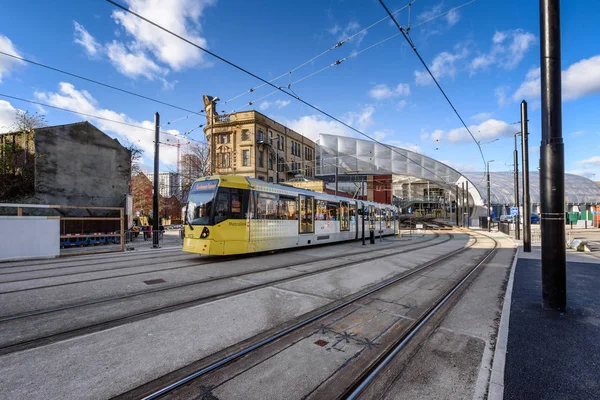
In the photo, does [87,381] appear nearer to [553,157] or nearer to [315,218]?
[553,157]

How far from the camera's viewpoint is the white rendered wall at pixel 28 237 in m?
11.1

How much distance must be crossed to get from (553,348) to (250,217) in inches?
381

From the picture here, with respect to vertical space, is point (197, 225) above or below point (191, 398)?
above

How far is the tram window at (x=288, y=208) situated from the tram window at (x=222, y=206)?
3141mm

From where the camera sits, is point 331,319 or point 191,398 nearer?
point 191,398

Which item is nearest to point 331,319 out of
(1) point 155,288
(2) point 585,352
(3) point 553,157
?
(2) point 585,352

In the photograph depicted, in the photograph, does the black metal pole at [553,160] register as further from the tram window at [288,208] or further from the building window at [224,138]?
the building window at [224,138]

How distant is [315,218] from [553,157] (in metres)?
11.7

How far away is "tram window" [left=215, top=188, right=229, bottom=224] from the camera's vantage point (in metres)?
10.8

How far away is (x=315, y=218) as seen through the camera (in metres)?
16.2

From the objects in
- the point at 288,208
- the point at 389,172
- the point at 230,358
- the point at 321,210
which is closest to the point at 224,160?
the point at 321,210

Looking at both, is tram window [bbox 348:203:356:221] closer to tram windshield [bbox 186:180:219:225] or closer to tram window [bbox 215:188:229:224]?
tram window [bbox 215:188:229:224]

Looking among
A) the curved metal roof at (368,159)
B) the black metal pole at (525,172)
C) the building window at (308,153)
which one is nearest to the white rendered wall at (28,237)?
the black metal pole at (525,172)

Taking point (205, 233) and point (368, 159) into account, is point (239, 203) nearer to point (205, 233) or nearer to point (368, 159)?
point (205, 233)
